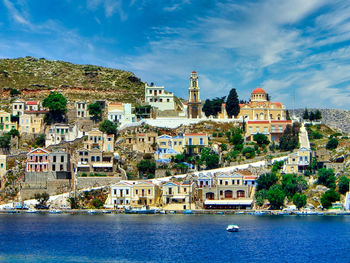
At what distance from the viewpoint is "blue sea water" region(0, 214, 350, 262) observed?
212ft

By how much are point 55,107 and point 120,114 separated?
1145 cm

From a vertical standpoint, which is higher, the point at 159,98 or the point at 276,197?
the point at 159,98

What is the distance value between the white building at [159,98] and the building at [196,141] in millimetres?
16675

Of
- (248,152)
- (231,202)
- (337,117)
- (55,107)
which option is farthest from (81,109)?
(337,117)

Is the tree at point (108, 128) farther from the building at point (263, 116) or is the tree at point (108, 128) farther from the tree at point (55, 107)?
the building at point (263, 116)

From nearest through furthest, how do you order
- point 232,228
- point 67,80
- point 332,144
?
point 232,228
point 332,144
point 67,80

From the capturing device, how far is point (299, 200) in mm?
91125

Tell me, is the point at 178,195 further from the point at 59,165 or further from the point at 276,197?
the point at 59,165

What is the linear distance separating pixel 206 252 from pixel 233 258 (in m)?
3.60

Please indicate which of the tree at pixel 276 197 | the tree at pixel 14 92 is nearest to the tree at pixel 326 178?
the tree at pixel 276 197

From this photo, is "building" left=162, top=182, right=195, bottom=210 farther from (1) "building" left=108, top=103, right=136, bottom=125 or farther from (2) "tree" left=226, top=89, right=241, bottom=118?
(2) "tree" left=226, top=89, right=241, bottom=118

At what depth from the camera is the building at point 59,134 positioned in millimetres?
108000

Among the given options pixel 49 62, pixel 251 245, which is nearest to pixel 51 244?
pixel 251 245

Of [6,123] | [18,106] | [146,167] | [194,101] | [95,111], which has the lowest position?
[146,167]
